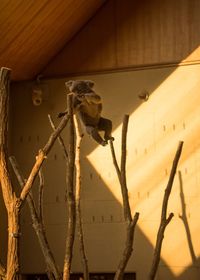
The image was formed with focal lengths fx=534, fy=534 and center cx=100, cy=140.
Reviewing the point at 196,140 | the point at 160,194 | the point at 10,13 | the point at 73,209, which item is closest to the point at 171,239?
the point at 160,194

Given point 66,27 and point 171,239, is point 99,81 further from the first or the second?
point 171,239

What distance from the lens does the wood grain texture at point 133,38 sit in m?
7.15

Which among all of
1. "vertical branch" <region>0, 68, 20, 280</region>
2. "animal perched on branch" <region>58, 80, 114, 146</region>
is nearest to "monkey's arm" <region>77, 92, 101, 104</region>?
"animal perched on branch" <region>58, 80, 114, 146</region>

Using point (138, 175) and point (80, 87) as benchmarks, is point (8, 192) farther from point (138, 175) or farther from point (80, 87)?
point (138, 175)

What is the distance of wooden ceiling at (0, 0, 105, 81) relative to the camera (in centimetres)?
612

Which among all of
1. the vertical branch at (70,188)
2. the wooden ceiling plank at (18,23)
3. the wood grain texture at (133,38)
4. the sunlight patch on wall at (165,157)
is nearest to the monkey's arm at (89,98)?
the vertical branch at (70,188)

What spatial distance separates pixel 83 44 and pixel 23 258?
Answer: 10.3ft

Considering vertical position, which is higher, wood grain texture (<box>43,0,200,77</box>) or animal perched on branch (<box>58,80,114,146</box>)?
wood grain texture (<box>43,0,200,77</box>)

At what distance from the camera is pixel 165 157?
23.1 feet

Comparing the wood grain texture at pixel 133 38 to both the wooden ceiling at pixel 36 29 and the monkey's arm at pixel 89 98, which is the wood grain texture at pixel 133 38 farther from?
the monkey's arm at pixel 89 98

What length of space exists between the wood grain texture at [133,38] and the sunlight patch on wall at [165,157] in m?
0.37

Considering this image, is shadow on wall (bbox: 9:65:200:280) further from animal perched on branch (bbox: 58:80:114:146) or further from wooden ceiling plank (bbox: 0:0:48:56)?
animal perched on branch (bbox: 58:80:114:146)

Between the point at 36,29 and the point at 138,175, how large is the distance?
7.60ft

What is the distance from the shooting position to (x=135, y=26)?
24.3ft
